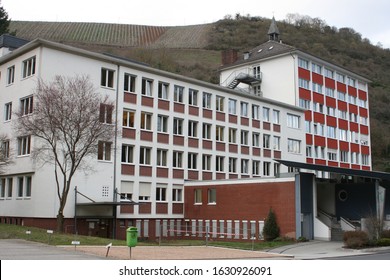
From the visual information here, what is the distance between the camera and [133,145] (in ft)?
140

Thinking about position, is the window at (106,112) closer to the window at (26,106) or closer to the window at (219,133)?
the window at (26,106)

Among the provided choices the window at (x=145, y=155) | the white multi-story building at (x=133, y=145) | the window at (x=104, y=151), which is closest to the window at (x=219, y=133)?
the white multi-story building at (x=133, y=145)

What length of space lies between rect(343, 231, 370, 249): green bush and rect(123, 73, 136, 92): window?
20.8 metres

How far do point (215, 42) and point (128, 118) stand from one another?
86522mm

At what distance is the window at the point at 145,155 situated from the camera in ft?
142

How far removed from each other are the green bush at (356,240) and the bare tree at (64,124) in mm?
17196

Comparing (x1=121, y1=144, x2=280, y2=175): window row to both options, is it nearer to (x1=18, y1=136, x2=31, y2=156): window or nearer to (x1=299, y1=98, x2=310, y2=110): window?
(x1=18, y1=136, x2=31, y2=156): window

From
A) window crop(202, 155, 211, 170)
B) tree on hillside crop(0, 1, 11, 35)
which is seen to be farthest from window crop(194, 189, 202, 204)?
tree on hillside crop(0, 1, 11, 35)

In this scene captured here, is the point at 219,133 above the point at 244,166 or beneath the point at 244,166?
above

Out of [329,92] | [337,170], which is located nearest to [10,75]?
[337,170]

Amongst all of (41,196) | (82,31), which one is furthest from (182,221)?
(82,31)

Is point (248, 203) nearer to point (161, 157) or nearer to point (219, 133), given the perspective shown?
point (161, 157)

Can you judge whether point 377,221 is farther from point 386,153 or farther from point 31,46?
point 386,153

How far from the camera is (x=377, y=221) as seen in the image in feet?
115
